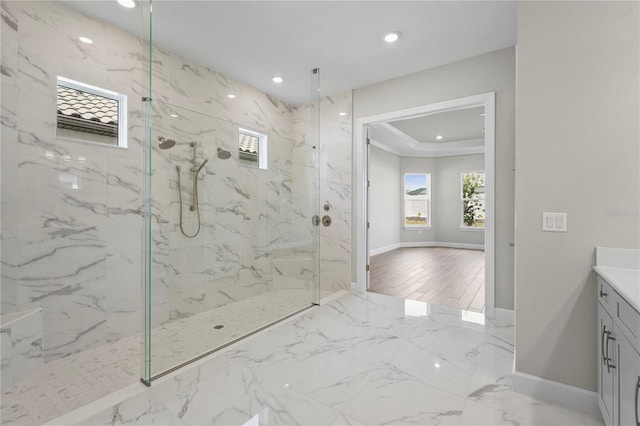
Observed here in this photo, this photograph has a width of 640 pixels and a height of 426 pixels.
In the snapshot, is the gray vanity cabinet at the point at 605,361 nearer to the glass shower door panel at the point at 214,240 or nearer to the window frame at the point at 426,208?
the glass shower door panel at the point at 214,240

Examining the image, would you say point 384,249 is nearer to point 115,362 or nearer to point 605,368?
point 605,368

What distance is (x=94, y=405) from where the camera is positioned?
5.62 ft

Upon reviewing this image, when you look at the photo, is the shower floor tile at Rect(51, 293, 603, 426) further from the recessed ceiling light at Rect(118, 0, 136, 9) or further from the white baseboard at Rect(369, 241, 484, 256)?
the white baseboard at Rect(369, 241, 484, 256)

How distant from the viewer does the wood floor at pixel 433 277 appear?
12.4 feet

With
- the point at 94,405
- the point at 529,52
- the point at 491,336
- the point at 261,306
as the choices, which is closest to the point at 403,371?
the point at 491,336

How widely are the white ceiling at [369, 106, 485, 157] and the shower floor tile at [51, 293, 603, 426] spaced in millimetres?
3477

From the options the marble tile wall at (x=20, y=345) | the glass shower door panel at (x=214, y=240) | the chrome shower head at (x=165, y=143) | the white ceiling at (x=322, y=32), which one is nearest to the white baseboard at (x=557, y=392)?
the glass shower door panel at (x=214, y=240)

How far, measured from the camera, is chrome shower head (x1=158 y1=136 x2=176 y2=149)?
2457 mm

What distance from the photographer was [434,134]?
7082mm

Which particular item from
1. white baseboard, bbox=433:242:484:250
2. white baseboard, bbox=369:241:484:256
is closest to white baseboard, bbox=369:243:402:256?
white baseboard, bbox=369:241:484:256

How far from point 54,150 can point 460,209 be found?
27.6ft

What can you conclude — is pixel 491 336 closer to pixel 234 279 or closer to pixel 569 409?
pixel 569 409

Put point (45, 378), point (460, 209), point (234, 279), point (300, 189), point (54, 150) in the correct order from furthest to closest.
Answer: point (460, 209) < point (300, 189) < point (234, 279) < point (54, 150) < point (45, 378)

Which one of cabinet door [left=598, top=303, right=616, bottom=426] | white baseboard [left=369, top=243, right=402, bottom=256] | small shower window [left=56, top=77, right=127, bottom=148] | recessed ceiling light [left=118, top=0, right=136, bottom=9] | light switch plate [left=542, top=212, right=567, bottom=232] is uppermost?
recessed ceiling light [left=118, top=0, right=136, bottom=9]
